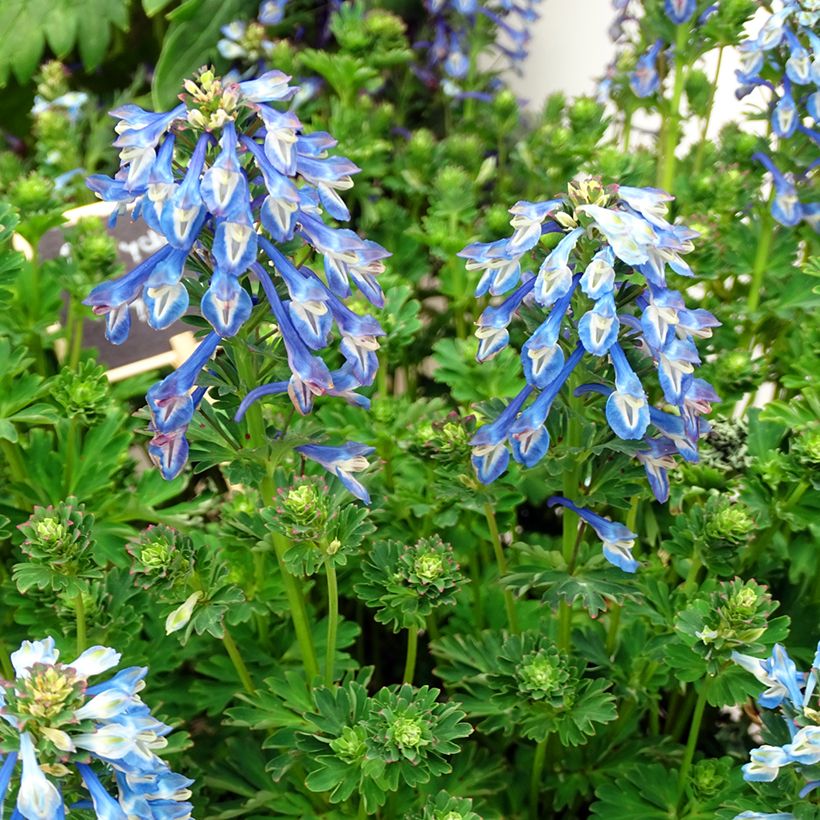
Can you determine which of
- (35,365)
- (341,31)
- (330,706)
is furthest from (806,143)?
(35,365)

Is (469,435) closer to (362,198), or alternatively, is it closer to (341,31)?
(362,198)

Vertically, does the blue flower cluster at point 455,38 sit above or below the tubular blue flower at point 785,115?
above

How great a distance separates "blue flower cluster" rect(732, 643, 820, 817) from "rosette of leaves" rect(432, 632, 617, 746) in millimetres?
161

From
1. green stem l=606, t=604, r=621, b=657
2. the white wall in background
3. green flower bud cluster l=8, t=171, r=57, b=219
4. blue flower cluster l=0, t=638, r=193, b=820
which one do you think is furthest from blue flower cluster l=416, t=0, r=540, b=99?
blue flower cluster l=0, t=638, r=193, b=820

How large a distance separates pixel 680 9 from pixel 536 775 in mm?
936

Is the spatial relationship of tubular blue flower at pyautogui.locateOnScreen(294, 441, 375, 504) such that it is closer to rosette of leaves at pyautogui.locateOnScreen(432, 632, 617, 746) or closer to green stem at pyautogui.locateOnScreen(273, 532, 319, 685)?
green stem at pyautogui.locateOnScreen(273, 532, 319, 685)

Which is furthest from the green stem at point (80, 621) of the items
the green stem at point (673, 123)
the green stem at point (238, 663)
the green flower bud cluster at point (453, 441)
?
the green stem at point (673, 123)

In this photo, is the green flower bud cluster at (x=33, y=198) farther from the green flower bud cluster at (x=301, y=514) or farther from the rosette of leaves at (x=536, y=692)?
the rosette of leaves at (x=536, y=692)

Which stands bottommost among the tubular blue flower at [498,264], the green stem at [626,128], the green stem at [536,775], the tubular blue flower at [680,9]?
the green stem at [536,775]

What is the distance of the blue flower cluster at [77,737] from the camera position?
1.82 feet

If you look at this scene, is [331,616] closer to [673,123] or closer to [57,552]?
[57,552]

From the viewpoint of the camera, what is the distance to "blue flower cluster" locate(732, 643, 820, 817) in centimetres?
62

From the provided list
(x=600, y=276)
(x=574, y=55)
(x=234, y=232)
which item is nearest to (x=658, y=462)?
(x=600, y=276)

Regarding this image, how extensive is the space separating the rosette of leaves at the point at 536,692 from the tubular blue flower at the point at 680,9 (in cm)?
81
